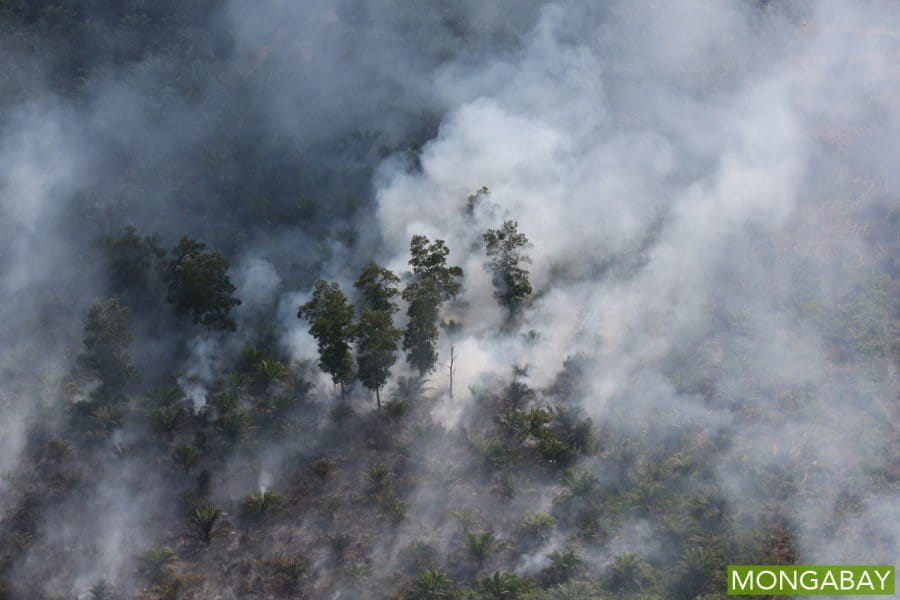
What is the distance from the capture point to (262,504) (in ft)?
79.6

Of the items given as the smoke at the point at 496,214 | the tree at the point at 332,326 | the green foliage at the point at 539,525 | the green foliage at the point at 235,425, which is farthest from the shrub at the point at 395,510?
the green foliage at the point at 235,425

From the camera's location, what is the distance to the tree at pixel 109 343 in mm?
25672

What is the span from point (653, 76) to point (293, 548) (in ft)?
111

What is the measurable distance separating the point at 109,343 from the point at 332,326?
872 cm

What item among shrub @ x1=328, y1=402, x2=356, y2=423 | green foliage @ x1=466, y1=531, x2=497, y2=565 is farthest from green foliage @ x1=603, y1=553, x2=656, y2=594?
shrub @ x1=328, y1=402, x2=356, y2=423

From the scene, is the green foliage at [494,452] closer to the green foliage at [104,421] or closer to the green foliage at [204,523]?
the green foliage at [204,523]

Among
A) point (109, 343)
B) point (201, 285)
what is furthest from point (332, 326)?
point (109, 343)

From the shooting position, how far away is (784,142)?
3766 centimetres

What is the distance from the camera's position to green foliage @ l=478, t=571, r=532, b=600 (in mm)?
21188

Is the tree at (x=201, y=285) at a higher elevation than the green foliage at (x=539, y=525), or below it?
higher

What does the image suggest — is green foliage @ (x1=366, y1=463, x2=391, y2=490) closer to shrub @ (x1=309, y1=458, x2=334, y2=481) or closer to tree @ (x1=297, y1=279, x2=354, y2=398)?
shrub @ (x1=309, y1=458, x2=334, y2=481)

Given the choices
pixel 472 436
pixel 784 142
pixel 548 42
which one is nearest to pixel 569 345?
pixel 472 436

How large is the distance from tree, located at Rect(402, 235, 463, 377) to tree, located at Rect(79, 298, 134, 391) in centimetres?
1050

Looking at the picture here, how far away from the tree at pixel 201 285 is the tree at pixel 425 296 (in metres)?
7.42
